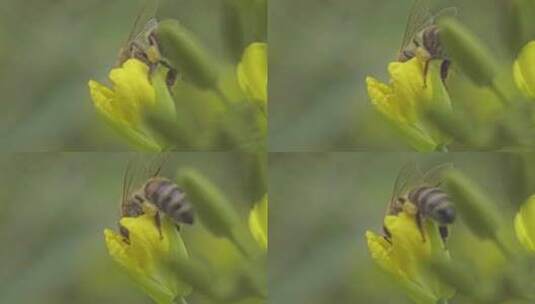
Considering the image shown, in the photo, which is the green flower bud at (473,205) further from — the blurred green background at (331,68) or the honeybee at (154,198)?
the honeybee at (154,198)

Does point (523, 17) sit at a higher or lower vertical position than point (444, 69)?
higher

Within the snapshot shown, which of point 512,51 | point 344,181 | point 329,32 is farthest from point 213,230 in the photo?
point 512,51

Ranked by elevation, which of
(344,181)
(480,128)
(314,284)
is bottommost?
(314,284)

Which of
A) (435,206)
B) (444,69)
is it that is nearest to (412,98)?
(444,69)

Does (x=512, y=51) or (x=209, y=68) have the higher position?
(x=512, y=51)

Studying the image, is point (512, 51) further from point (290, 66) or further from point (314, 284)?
point (314, 284)

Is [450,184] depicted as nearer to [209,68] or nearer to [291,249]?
[291,249]

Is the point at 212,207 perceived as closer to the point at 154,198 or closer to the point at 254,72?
the point at 154,198
